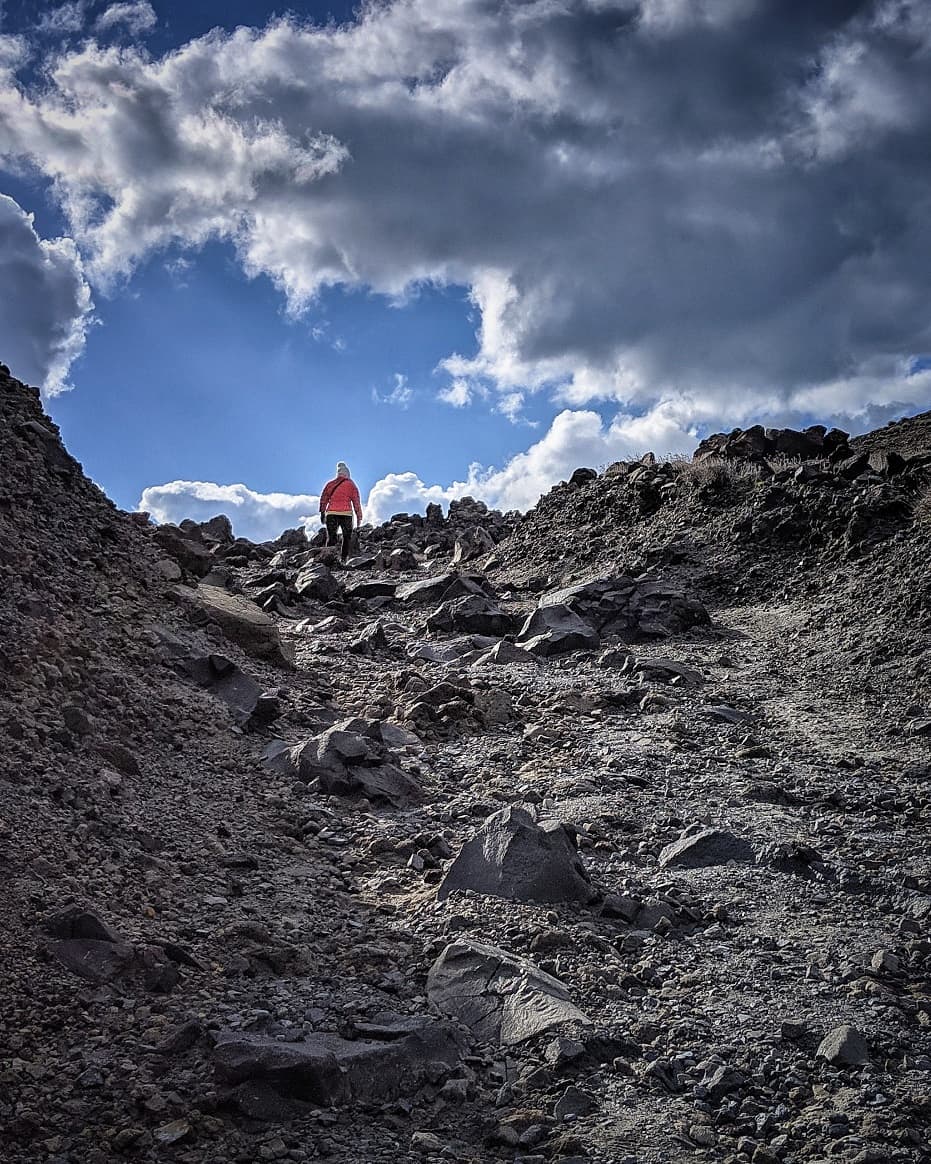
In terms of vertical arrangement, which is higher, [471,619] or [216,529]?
[216,529]

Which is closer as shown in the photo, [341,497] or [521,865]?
[521,865]

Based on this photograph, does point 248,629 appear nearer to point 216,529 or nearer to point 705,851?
point 705,851

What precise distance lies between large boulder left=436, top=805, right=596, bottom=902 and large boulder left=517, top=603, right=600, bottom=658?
20.0 feet

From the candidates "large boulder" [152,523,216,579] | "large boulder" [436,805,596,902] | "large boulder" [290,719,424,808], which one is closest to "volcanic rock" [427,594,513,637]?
"large boulder" [152,523,216,579]

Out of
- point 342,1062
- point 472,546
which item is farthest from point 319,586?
point 342,1062

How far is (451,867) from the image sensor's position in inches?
223

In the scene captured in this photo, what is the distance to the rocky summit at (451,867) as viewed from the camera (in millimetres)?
3627

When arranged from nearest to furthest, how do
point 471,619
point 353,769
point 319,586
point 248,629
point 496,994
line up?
point 496,994 → point 353,769 → point 248,629 → point 471,619 → point 319,586

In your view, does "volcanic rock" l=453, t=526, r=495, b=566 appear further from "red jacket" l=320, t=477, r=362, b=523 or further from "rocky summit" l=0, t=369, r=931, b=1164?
"rocky summit" l=0, t=369, r=931, b=1164

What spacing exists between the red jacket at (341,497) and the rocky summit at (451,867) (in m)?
4.95

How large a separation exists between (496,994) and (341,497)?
549 inches

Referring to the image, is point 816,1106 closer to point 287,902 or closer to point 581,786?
point 287,902

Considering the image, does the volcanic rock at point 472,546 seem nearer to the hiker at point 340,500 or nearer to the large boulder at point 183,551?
the hiker at point 340,500

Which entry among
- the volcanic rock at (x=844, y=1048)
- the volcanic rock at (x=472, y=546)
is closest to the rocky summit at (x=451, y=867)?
the volcanic rock at (x=844, y=1048)
